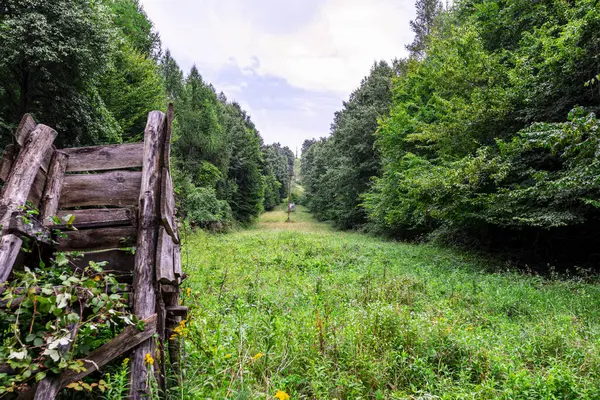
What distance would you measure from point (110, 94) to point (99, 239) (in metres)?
19.5

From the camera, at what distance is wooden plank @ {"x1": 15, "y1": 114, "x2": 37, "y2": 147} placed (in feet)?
8.31

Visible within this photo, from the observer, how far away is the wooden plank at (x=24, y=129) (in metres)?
2.53

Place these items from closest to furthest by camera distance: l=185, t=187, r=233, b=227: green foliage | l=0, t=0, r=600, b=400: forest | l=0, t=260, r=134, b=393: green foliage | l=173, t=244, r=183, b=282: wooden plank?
l=0, t=260, r=134, b=393: green foliage
l=0, t=0, r=600, b=400: forest
l=173, t=244, r=183, b=282: wooden plank
l=185, t=187, r=233, b=227: green foliage

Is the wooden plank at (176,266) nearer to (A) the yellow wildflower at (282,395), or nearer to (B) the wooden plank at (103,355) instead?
(B) the wooden plank at (103,355)

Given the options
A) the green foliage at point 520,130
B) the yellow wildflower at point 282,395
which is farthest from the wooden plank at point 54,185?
the green foliage at point 520,130

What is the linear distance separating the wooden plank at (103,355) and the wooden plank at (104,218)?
3.05 ft

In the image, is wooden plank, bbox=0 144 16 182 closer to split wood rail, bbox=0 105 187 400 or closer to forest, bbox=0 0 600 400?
split wood rail, bbox=0 105 187 400

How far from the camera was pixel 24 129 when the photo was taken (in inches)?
103

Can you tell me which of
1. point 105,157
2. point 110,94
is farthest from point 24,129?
point 110,94

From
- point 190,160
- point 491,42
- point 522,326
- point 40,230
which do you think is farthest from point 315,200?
point 40,230

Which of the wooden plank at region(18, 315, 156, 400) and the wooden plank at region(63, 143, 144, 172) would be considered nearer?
the wooden plank at region(18, 315, 156, 400)

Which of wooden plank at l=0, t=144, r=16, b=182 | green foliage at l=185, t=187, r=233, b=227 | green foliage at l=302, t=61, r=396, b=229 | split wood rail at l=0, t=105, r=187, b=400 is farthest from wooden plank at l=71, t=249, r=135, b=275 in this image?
green foliage at l=302, t=61, r=396, b=229

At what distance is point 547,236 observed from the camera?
414 inches

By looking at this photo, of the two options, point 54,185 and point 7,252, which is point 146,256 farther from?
point 54,185
